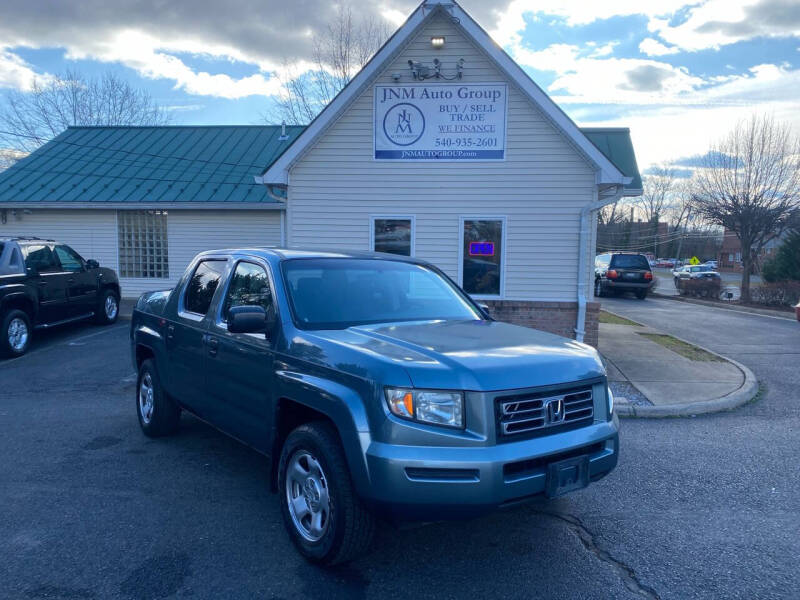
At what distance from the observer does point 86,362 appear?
9.38 metres

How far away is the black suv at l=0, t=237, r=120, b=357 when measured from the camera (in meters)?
9.48

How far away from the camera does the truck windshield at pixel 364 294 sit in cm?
409

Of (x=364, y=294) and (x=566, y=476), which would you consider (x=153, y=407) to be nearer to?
(x=364, y=294)

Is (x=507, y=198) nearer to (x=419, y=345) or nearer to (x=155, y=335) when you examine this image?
(x=155, y=335)

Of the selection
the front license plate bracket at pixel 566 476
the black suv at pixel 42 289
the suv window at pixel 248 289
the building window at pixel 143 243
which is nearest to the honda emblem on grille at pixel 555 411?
the front license plate bracket at pixel 566 476

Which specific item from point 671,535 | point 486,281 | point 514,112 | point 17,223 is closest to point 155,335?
point 671,535

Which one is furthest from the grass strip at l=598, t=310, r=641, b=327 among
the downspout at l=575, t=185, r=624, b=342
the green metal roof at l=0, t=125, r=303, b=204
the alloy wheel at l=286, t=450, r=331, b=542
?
the alloy wheel at l=286, t=450, r=331, b=542

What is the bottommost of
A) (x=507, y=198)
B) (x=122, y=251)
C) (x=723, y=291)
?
(x=723, y=291)

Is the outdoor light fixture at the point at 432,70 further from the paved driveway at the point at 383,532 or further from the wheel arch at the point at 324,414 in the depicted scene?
the wheel arch at the point at 324,414

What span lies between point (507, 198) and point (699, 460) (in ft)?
20.4

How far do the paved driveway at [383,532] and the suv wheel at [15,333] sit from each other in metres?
3.86

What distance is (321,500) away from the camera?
11.3ft

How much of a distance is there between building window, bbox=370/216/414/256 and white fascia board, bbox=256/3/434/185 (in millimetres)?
1808

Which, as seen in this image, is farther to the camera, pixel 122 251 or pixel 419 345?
pixel 122 251
